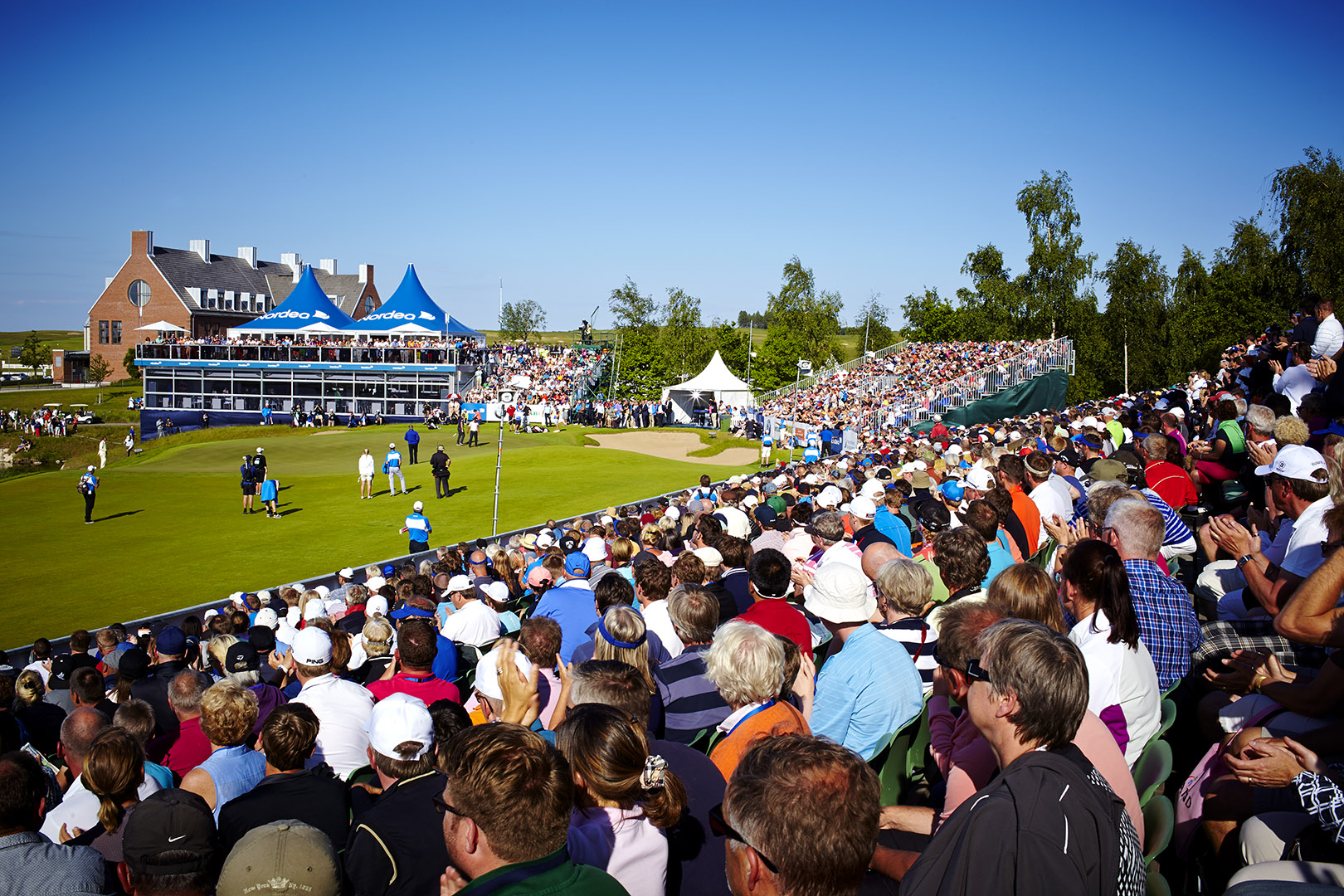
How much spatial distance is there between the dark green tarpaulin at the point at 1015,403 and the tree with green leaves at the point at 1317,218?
39.2 feet

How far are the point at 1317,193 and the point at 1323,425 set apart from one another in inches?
1446

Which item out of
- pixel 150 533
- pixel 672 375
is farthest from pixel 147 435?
pixel 150 533

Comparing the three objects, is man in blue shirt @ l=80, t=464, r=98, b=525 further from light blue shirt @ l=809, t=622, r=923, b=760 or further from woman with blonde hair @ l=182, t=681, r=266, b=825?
light blue shirt @ l=809, t=622, r=923, b=760

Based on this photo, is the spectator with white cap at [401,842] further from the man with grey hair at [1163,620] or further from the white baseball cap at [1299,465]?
the white baseball cap at [1299,465]

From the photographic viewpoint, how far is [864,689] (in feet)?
14.4

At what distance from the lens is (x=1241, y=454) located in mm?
9352

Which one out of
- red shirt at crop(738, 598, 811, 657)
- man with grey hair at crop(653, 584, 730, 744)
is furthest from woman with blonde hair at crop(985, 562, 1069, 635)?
man with grey hair at crop(653, 584, 730, 744)

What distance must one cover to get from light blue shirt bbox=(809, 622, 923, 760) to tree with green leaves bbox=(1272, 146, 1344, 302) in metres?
40.7

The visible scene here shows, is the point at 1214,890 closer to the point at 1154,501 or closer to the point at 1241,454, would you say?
the point at 1154,501

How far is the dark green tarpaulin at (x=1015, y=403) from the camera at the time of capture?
30.1 meters

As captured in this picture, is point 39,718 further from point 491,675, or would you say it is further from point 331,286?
point 331,286

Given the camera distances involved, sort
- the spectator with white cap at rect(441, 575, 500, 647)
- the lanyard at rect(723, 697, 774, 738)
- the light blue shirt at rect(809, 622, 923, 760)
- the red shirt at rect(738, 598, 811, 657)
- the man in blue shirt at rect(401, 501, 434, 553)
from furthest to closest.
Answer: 1. the man in blue shirt at rect(401, 501, 434, 553)
2. the spectator with white cap at rect(441, 575, 500, 647)
3. the red shirt at rect(738, 598, 811, 657)
4. the light blue shirt at rect(809, 622, 923, 760)
5. the lanyard at rect(723, 697, 774, 738)

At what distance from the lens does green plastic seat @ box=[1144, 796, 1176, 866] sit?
11.1 ft

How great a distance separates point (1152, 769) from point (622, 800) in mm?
2269
